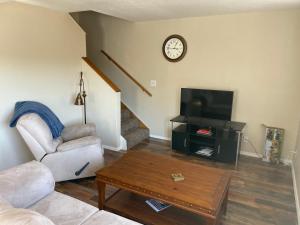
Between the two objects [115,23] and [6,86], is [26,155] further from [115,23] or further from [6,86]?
[115,23]

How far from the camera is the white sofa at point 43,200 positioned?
1.56 meters

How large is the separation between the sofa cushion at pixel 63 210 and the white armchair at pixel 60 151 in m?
0.91

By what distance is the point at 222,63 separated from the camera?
3.73m

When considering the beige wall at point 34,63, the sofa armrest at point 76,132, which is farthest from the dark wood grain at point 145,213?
the beige wall at point 34,63

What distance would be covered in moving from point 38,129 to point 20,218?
1.72 metres

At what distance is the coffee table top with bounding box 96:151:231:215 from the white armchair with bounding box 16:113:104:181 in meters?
0.59

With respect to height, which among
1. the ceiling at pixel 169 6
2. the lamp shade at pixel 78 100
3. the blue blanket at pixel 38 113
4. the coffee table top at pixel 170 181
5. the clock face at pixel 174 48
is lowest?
the coffee table top at pixel 170 181

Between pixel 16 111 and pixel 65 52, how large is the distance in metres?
1.25

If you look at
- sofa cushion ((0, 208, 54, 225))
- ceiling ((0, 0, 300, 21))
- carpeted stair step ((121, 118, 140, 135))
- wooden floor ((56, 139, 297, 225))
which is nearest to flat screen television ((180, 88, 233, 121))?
wooden floor ((56, 139, 297, 225))

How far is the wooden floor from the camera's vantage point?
2260 millimetres

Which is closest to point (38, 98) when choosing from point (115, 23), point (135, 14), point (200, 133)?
A: point (135, 14)

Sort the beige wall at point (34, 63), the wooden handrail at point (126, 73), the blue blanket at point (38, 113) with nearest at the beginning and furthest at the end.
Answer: the blue blanket at point (38, 113) → the beige wall at point (34, 63) → the wooden handrail at point (126, 73)

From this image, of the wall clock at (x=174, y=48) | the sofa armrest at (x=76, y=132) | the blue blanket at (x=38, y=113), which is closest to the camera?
the blue blanket at (x=38, y=113)

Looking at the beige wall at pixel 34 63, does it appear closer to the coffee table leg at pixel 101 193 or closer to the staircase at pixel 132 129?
the staircase at pixel 132 129
